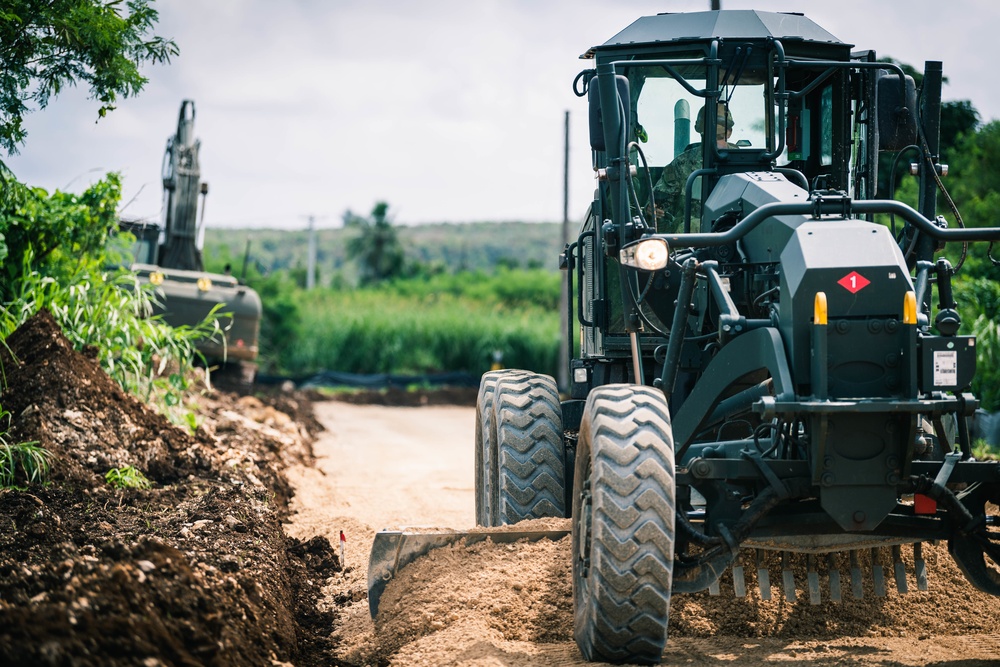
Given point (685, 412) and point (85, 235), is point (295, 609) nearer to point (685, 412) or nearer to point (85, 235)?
point (685, 412)

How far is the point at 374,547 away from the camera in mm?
5680

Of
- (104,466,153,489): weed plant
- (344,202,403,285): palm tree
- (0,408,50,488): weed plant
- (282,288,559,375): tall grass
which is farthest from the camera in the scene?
(344,202,403,285): palm tree

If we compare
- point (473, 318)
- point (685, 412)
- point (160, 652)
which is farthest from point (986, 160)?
point (160, 652)

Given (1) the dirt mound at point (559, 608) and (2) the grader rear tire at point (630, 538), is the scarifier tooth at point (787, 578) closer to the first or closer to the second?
(1) the dirt mound at point (559, 608)

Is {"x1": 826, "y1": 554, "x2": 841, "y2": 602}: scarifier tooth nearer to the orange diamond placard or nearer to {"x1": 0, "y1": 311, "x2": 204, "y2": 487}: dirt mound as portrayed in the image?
the orange diamond placard

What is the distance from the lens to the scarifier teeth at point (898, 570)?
5293 millimetres

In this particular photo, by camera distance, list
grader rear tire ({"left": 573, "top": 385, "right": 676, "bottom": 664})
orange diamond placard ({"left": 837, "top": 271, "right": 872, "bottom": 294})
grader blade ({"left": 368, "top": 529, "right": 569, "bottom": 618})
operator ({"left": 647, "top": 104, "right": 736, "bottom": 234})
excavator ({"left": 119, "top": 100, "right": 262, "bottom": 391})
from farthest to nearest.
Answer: excavator ({"left": 119, "top": 100, "right": 262, "bottom": 391}) → operator ({"left": 647, "top": 104, "right": 736, "bottom": 234}) → grader blade ({"left": 368, "top": 529, "right": 569, "bottom": 618}) → orange diamond placard ({"left": 837, "top": 271, "right": 872, "bottom": 294}) → grader rear tire ({"left": 573, "top": 385, "right": 676, "bottom": 664})

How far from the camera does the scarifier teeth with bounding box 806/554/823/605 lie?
17.3 feet

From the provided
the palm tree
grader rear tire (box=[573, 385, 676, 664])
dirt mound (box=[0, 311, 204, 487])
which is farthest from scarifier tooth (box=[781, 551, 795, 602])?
the palm tree

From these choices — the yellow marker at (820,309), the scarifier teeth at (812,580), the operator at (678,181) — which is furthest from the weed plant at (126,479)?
the yellow marker at (820,309)

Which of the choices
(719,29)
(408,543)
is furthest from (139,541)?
(719,29)

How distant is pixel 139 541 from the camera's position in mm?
4961

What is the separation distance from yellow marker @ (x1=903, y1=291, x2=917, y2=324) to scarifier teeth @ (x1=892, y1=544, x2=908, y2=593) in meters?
1.43

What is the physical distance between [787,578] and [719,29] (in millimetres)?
3117
